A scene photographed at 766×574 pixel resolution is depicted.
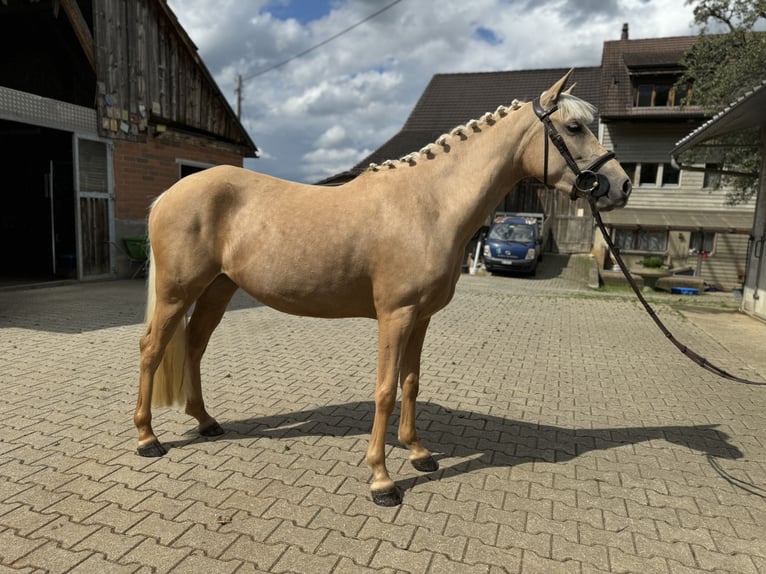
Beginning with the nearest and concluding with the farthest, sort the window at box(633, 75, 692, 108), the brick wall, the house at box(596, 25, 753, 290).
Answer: the brick wall < the house at box(596, 25, 753, 290) < the window at box(633, 75, 692, 108)

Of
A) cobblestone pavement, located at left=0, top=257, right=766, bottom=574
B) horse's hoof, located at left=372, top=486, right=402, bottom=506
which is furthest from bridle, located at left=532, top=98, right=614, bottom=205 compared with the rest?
horse's hoof, located at left=372, top=486, right=402, bottom=506

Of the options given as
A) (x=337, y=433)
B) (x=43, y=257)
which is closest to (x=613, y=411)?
(x=337, y=433)

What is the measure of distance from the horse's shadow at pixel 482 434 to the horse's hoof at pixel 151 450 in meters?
0.15

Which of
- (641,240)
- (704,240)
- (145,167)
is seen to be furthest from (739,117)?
(704,240)

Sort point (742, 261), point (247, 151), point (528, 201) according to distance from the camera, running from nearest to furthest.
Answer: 1. point (247, 151)
2. point (742, 261)
3. point (528, 201)

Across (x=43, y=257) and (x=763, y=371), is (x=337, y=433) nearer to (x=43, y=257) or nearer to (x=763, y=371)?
(x=763, y=371)

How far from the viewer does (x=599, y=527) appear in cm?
257

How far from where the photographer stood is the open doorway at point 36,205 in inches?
466

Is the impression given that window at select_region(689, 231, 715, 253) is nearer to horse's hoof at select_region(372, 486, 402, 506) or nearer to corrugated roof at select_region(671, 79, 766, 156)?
corrugated roof at select_region(671, 79, 766, 156)

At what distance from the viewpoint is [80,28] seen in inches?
399

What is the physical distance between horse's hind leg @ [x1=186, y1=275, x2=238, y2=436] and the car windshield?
52.5 feet

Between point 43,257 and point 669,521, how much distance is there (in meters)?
16.0

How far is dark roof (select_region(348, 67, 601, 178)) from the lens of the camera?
25.4 metres

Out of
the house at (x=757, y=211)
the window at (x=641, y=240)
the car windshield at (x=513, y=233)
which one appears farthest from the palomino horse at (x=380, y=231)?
the window at (x=641, y=240)
